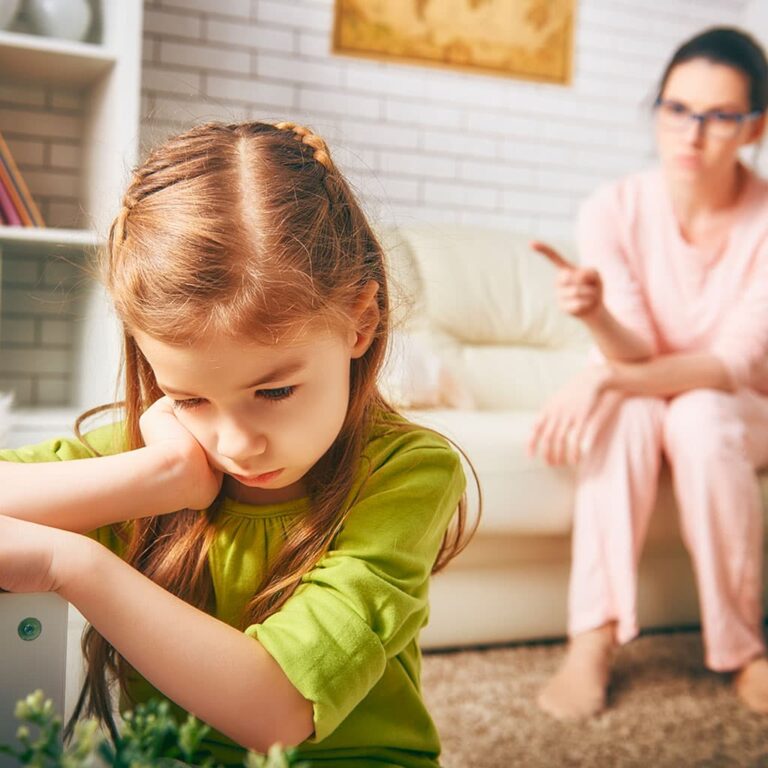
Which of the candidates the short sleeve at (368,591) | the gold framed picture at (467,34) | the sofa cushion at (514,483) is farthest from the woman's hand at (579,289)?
the gold framed picture at (467,34)

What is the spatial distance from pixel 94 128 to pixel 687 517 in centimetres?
180

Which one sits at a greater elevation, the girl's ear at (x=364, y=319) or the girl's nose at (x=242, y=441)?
the girl's ear at (x=364, y=319)

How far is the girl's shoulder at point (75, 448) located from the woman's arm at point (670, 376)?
3.80 ft

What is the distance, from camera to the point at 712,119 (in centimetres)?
195

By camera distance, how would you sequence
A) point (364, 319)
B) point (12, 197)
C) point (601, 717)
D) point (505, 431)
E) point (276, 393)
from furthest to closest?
point (12, 197), point (505, 431), point (601, 717), point (364, 319), point (276, 393)

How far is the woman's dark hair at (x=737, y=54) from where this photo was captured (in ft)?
6.33

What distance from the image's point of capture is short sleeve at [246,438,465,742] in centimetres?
69

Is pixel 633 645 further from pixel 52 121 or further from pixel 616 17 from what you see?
pixel 616 17

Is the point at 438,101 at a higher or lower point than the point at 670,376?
higher

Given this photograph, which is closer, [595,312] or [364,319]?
[364,319]

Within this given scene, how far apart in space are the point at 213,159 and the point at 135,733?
0.48 m

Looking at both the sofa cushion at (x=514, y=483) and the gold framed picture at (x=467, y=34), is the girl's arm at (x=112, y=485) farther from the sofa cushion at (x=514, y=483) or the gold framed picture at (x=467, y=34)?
the gold framed picture at (x=467, y=34)

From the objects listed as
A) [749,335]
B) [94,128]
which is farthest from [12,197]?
[749,335]

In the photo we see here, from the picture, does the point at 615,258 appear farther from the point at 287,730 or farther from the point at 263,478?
the point at 287,730
